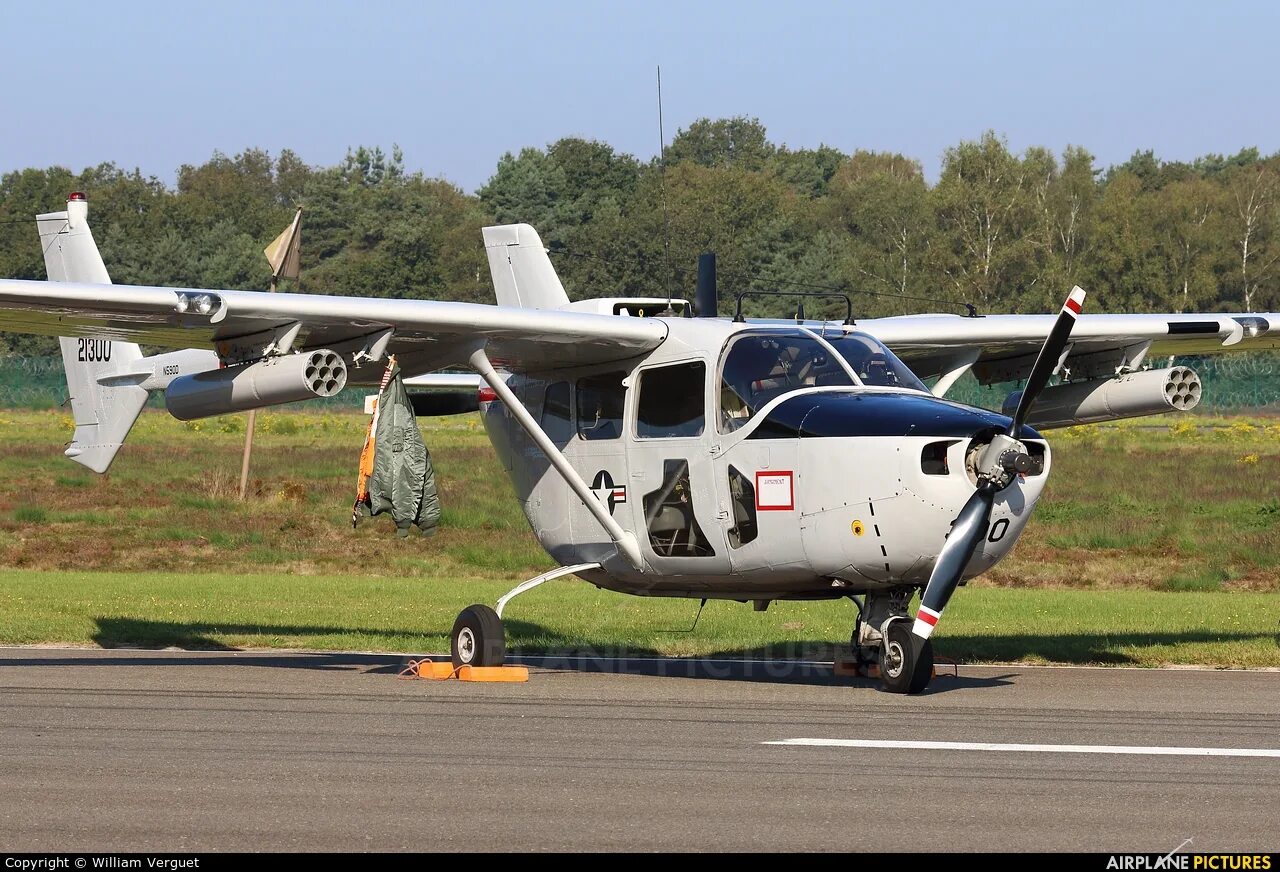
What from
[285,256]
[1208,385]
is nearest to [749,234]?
[1208,385]

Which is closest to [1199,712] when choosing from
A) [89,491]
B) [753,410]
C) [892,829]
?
[753,410]

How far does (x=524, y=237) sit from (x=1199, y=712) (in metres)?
8.90

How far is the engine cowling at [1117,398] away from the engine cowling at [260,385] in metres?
6.10

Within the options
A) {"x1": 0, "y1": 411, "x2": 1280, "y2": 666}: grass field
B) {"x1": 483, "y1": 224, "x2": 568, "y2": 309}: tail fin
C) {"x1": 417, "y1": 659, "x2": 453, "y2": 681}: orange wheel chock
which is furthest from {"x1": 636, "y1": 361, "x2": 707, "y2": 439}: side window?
→ {"x1": 0, "y1": 411, "x2": 1280, "y2": 666}: grass field

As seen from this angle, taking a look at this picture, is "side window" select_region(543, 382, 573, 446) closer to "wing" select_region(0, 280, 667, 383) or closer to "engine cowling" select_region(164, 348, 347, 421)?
"wing" select_region(0, 280, 667, 383)

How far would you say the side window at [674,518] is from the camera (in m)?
13.8

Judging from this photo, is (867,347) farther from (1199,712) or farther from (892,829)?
(892,829)

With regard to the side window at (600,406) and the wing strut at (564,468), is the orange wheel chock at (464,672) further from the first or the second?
the side window at (600,406)

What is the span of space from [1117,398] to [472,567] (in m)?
15.6

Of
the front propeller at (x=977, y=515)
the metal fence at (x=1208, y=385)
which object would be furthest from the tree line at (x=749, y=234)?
the front propeller at (x=977, y=515)

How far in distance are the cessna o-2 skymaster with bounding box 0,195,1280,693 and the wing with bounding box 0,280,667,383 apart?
0.08ft

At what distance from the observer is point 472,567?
2922 centimetres

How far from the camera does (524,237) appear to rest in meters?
17.8

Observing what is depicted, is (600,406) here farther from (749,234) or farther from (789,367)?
(749,234)
